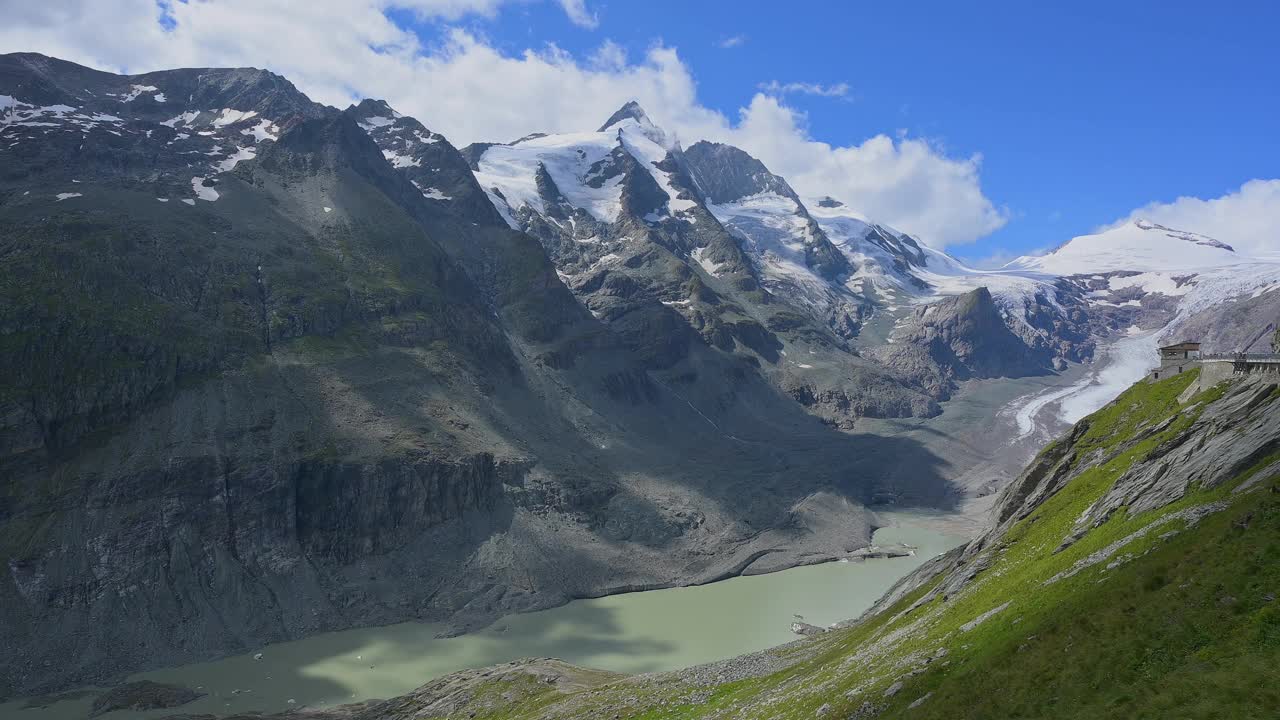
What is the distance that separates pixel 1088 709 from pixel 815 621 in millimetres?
99866

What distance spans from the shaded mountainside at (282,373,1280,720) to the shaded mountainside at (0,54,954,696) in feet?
257

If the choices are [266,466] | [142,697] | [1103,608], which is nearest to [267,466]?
[266,466]

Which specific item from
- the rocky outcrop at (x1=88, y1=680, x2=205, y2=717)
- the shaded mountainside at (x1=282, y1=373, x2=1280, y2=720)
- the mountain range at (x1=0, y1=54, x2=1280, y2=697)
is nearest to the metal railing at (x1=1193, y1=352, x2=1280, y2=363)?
the shaded mountainside at (x1=282, y1=373, x2=1280, y2=720)

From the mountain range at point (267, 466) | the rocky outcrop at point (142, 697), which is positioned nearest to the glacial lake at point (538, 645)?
the rocky outcrop at point (142, 697)

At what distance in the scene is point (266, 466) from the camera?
445 ft

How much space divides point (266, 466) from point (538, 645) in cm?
5775

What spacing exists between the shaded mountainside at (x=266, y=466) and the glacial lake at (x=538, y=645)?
499cm

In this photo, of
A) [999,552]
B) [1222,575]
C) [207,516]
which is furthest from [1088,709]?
[207,516]

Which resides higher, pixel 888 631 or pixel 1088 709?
pixel 1088 709

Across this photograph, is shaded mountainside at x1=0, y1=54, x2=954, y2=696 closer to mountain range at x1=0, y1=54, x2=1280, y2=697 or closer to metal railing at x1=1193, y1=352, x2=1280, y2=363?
mountain range at x1=0, y1=54, x2=1280, y2=697

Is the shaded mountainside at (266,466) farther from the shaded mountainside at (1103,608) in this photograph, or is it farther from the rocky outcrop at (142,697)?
the shaded mountainside at (1103,608)

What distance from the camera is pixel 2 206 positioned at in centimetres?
16312

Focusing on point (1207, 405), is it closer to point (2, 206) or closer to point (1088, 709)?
point (1088, 709)

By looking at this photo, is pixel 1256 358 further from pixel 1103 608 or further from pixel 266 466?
pixel 266 466
